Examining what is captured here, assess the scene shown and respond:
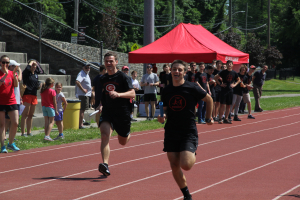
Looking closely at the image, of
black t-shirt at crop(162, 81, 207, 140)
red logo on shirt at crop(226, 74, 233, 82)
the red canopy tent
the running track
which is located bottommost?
the running track

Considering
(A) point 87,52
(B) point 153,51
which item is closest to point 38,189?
(B) point 153,51

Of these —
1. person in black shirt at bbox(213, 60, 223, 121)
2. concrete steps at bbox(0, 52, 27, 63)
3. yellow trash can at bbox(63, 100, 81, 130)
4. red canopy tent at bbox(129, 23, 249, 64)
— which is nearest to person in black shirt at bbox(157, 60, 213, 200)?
yellow trash can at bbox(63, 100, 81, 130)

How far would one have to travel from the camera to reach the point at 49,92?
11.2 metres

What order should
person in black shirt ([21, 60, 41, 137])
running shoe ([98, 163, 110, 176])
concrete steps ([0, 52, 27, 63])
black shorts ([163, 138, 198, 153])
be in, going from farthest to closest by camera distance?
concrete steps ([0, 52, 27, 63]), person in black shirt ([21, 60, 41, 137]), running shoe ([98, 163, 110, 176]), black shorts ([163, 138, 198, 153])

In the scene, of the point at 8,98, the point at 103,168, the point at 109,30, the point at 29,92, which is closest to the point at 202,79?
the point at 29,92

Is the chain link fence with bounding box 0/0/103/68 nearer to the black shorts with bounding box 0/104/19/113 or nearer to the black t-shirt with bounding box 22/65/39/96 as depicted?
the black t-shirt with bounding box 22/65/39/96

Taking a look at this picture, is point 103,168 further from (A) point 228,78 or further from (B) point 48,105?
(A) point 228,78

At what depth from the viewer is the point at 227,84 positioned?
50.8 ft

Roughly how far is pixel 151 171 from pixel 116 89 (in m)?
1.53

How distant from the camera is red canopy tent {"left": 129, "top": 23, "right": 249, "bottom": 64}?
16.6 meters

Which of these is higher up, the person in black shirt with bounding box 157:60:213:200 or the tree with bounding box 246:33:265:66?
the tree with bounding box 246:33:265:66

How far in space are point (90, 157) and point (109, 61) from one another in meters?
2.53

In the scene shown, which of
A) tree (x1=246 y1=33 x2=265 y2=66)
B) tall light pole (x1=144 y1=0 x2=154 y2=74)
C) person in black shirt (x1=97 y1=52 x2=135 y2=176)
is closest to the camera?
person in black shirt (x1=97 y1=52 x2=135 y2=176)

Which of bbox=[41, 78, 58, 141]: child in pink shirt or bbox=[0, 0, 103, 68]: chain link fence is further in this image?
bbox=[0, 0, 103, 68]: chain link fence
